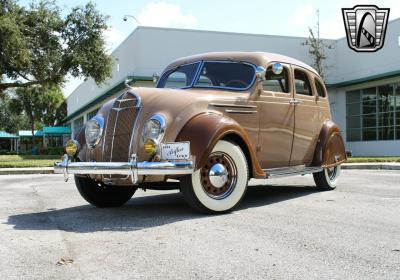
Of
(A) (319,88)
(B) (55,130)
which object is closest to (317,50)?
(A) (319,88)

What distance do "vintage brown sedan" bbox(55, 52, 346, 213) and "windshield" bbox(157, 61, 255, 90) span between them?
1 centimetres

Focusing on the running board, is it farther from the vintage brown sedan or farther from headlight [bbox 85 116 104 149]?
headlight [bbox 85 116 104 149]

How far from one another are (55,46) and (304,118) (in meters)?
20.5

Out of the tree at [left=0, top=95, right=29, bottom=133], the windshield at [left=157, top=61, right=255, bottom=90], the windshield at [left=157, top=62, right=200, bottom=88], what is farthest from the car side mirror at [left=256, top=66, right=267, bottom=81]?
the tree at [left=0, top=95, right=29, bottom=133]

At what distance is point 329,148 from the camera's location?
8016 mm

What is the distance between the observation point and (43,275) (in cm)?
356

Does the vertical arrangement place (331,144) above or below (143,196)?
above

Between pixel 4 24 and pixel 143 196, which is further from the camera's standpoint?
pixel 4 24

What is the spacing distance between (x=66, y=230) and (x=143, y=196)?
297 cm

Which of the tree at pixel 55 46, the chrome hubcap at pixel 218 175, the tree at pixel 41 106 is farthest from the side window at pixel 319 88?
the tree at pixel 41 106

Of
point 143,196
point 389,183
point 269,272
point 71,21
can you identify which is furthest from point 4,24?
point 269,272

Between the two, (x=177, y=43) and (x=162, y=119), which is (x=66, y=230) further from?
(x=177, y=43)

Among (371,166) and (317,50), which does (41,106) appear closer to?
(317,50)

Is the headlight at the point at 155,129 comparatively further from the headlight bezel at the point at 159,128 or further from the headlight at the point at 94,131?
the headlight at the point at 94,131
